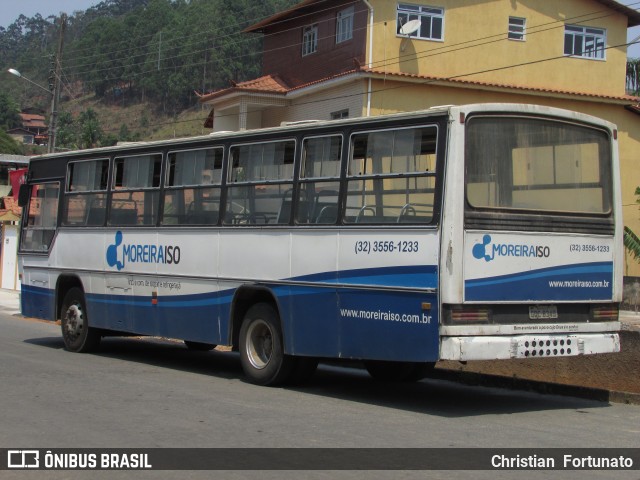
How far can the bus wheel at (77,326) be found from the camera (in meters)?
15.2

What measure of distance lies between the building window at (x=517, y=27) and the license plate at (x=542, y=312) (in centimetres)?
2342

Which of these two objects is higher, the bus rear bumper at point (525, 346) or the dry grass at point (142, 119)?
the dry grass at point (142, 119)

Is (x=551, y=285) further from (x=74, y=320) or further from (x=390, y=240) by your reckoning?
(x=74, y=320)

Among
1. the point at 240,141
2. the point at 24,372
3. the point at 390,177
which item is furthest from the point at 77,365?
the point at 390,177

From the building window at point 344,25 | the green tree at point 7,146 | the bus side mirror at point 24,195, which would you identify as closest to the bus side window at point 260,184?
the bus side mirror at point 24,195

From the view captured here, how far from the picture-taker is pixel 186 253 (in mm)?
13000

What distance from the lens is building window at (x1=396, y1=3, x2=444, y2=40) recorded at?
98.7 ft

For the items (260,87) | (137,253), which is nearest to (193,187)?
(137,253)

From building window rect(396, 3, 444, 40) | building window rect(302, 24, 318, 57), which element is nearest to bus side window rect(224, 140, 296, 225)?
building window rect(396, 3, 444, 40)

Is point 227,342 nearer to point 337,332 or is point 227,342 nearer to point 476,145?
point 337,332

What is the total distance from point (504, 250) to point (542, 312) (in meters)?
0.91

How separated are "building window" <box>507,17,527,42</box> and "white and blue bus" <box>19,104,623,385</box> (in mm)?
21188

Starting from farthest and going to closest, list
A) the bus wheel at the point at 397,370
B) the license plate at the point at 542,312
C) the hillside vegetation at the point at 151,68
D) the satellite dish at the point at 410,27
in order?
the hillside vegetation at the point at 151,68 < the satellite dish at the point at 410,27 < the bus wheel at the point at 397,370 < the license plate at the point at 542,312

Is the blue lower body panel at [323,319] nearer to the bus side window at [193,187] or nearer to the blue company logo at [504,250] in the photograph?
the blue company logo at [504,250]
